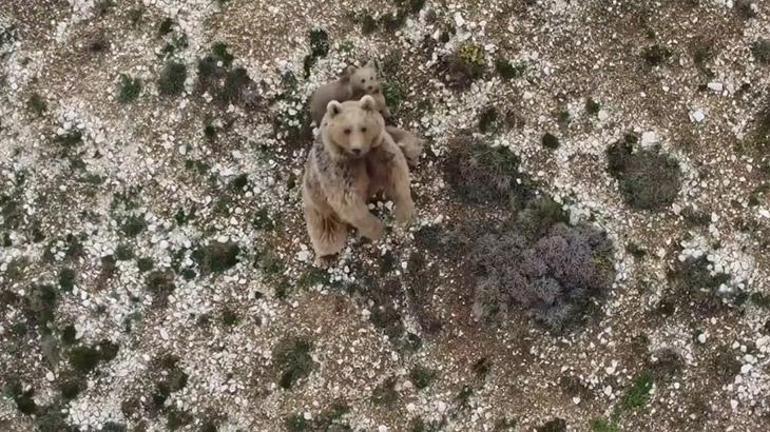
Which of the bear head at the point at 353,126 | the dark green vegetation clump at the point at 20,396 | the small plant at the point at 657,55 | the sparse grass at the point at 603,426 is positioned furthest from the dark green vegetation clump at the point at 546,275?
the dark green vegetation clump at the point at 20,396

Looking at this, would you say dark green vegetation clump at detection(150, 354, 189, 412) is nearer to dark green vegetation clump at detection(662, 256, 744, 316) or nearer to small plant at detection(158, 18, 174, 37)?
small plant at detection(158, 18, 174, 37)

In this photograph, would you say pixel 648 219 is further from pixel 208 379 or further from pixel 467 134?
pixel 208 379

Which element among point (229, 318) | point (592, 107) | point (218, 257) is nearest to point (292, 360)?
point (229, 318)

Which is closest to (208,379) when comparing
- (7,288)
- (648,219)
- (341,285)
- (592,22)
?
(341,285)

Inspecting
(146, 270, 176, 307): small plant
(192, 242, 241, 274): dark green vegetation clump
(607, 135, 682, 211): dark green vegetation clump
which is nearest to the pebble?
(607, 135, 682, 211): dark green vegetation clump

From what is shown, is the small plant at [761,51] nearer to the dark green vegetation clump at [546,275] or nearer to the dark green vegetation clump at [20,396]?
the dark green vegetation clump at [546,275]

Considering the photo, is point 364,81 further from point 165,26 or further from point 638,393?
point 638,393
